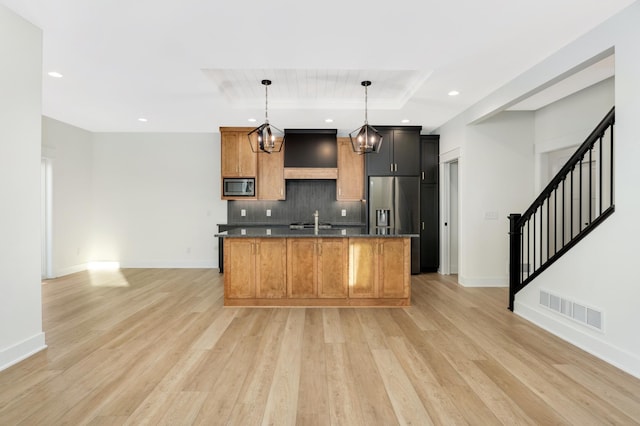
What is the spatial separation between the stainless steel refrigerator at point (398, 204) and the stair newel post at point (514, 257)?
2022mm

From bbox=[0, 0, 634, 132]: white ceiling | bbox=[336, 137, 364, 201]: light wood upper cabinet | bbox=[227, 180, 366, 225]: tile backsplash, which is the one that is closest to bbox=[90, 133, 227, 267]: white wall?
bbox=[227, 180, 366, 225]: tile backsplash

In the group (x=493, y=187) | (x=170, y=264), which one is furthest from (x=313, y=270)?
(x=170, y=264)

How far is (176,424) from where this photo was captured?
1864 millimetres

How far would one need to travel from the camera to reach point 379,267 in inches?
163

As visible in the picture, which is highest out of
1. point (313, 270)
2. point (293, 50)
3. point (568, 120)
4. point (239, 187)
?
point (293, 50)

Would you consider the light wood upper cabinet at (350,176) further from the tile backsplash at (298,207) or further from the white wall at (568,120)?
the white wall at (568,120)

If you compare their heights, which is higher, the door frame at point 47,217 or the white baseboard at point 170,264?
the door frame at point 47,217

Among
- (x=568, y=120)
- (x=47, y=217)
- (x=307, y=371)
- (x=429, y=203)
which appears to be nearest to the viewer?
(x=307, y=371)

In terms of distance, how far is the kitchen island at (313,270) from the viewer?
4.15 metres

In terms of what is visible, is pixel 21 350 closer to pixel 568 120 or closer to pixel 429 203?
pixel 429 203

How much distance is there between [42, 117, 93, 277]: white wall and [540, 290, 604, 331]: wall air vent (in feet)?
24.6

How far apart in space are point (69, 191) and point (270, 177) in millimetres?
3788

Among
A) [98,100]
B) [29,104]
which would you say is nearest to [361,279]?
[29,104]

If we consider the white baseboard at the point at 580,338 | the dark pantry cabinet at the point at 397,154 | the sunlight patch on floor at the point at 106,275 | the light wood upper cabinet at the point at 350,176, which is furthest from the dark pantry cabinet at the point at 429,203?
the sunlight patch on floor at the point at 106,275
